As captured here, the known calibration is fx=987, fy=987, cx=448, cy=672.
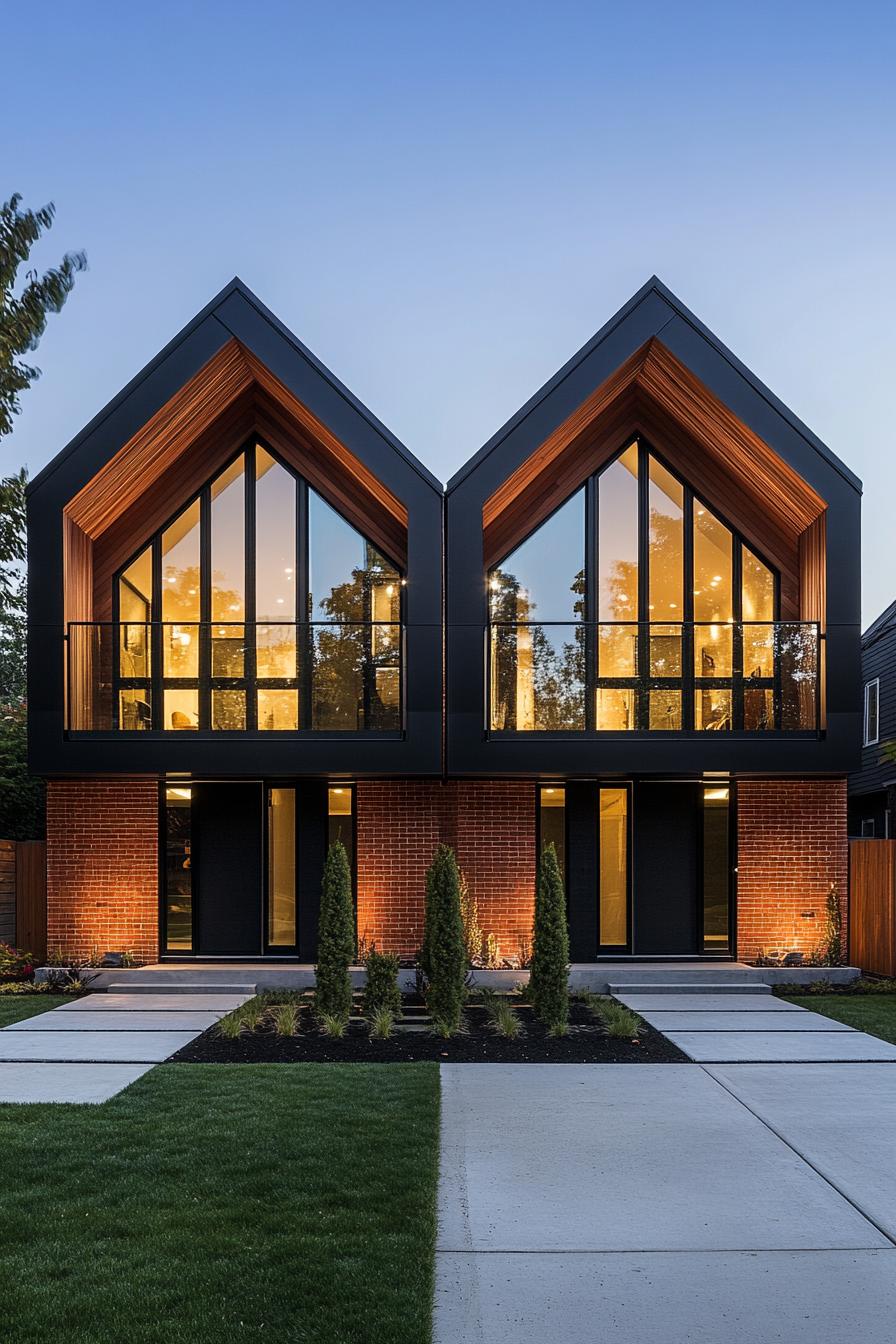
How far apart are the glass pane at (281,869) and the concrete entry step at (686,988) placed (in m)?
4.54

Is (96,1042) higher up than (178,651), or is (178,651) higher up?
(178,651)

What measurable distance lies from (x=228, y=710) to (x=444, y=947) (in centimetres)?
462

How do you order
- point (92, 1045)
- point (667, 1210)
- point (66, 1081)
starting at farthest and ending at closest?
point (92, 1045)
point (66, 1081)
point (667, 1210)

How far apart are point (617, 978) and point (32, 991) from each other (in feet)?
24.4

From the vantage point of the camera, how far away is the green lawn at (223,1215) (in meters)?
3.98

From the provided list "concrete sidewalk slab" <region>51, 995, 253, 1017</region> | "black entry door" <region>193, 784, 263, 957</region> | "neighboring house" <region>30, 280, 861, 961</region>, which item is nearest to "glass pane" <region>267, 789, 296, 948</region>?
"neighboring house" <region>30, 280, 861, 961</region>

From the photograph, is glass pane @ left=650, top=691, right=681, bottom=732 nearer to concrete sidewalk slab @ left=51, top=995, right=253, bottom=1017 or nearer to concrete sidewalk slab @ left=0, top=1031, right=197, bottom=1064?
concrete sidewalk slab @ left=51, top=995, right=253, bottom=1017

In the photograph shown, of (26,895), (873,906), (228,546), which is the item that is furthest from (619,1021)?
(26,895)

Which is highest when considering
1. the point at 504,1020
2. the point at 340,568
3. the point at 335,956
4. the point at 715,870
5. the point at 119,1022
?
the point at 340,568

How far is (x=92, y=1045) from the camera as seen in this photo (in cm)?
925

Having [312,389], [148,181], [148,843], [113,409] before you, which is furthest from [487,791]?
[148,181]

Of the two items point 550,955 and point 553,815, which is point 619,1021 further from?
point 553,815

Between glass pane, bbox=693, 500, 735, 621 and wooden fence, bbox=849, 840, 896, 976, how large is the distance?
3.72 metres

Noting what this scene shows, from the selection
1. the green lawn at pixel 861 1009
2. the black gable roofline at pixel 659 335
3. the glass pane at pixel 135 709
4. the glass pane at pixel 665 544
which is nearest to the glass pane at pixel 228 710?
the glass pane at pixel 135 709
